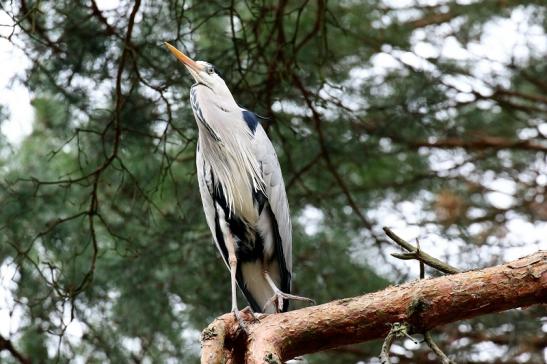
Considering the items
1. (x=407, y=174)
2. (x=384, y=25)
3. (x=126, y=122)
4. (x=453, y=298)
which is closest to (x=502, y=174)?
(x=407, y=174)

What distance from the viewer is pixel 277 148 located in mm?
5660

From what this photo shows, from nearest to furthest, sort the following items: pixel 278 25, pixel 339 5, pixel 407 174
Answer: pixel 278 25, pixel 339 5, pixel 407 174

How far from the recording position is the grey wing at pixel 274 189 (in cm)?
393

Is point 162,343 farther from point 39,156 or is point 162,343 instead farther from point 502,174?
point 502,174

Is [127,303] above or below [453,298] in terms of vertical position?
above

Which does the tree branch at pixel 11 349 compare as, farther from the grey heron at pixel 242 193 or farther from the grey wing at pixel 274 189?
the grey wing at pixel 274 189

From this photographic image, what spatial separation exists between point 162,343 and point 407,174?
2036 mm

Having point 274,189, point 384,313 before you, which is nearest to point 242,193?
point 274,189

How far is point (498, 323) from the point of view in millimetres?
5504

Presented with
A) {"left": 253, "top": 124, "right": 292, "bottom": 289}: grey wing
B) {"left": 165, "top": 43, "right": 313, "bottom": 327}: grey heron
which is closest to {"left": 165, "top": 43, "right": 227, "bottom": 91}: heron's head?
{"left": 165, "top": 43, "right": 313, "bottom": 327}: grey heron

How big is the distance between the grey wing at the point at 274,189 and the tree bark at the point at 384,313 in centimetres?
106

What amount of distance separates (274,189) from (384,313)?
1.35m

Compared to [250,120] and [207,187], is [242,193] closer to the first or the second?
[207,187]

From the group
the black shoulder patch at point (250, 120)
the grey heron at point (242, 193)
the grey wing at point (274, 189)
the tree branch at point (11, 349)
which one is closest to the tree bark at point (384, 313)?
the grey heron at point (242, 193)
